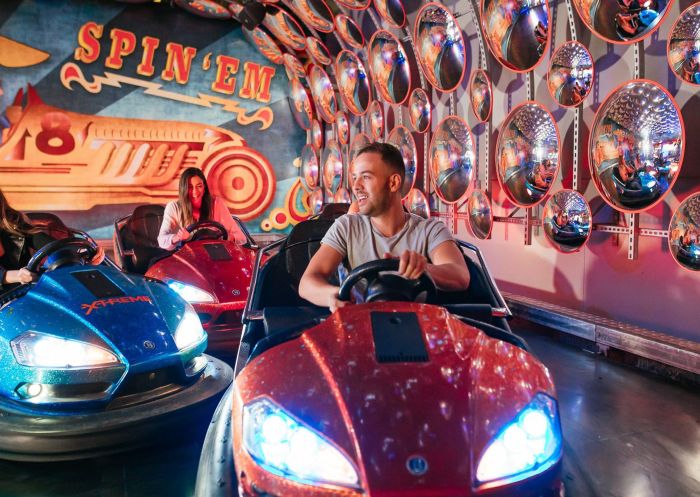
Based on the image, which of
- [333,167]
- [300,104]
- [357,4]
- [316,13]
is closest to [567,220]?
[357,4]

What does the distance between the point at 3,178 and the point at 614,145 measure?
6606 millimetres

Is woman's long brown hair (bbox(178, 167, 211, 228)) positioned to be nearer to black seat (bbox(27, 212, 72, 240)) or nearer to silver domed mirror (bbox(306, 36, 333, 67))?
black seat (bbox(27, 212, 72, 240))

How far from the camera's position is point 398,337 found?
0.90m

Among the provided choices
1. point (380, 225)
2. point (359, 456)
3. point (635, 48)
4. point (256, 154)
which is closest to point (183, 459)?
point (380, 225)

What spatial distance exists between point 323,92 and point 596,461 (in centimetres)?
517

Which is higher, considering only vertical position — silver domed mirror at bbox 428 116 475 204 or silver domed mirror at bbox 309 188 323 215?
silver domed mirror at bbox 428 116 475 204

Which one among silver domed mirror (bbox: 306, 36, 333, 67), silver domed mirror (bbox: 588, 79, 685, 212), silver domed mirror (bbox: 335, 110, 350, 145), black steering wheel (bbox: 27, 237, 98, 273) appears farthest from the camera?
silver domed mirror (bbox: 335, 110, 350, 145)

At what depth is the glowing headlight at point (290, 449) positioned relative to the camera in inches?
29.4

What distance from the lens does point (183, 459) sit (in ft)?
5.21

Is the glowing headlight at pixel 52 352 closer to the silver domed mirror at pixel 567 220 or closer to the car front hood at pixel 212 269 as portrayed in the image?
the car front hood at pixel 212 269

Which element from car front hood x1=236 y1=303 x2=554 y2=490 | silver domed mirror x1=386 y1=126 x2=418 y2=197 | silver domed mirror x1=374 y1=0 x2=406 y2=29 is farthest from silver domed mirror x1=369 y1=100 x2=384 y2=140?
car front hood x1=236 y1=303 x2=554 y2=490

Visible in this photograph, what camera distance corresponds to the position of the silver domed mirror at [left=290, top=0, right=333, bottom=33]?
15.9 feet

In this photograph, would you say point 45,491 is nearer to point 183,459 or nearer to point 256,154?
point 183,459

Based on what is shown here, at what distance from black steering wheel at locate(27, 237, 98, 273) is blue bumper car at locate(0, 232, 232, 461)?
12cm
